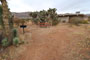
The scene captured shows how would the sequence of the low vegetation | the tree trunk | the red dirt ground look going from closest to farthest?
the red dirt ground, the tree trunk, the low vegetation

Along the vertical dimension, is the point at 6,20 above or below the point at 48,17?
below

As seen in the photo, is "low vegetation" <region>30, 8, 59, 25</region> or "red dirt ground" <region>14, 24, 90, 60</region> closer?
"red dirt ground" <region>14, 24, 90, 60</region>

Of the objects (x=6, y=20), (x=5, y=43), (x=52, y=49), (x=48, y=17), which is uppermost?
(x=48, y=17)

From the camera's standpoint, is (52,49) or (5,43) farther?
(5,43)

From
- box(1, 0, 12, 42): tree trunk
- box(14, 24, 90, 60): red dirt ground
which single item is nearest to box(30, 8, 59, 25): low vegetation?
box(14, 24, 90, 60): red dirt ground

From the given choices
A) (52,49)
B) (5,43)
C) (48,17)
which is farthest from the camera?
(48,17)

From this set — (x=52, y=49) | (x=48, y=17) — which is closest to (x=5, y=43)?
(x=52, y=49)

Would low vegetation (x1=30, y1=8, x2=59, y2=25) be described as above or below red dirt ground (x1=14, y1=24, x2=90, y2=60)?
above

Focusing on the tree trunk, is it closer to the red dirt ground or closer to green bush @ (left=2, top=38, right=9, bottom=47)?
green bush @ (left=2, top=38, right=9, bottom=47)

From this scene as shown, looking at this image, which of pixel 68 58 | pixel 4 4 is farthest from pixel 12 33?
pixel 68 58

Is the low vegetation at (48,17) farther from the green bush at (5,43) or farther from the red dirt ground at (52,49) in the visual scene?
the green bush at (5,43)

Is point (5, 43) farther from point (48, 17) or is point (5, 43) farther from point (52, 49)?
point (48, 17)

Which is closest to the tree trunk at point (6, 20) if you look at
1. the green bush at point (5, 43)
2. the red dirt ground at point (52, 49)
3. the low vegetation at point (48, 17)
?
the green bush at point (5, 43)

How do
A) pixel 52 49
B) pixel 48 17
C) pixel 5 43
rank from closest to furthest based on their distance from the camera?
→ pixel 52 49, pixel 5 43, pixel 48 17
